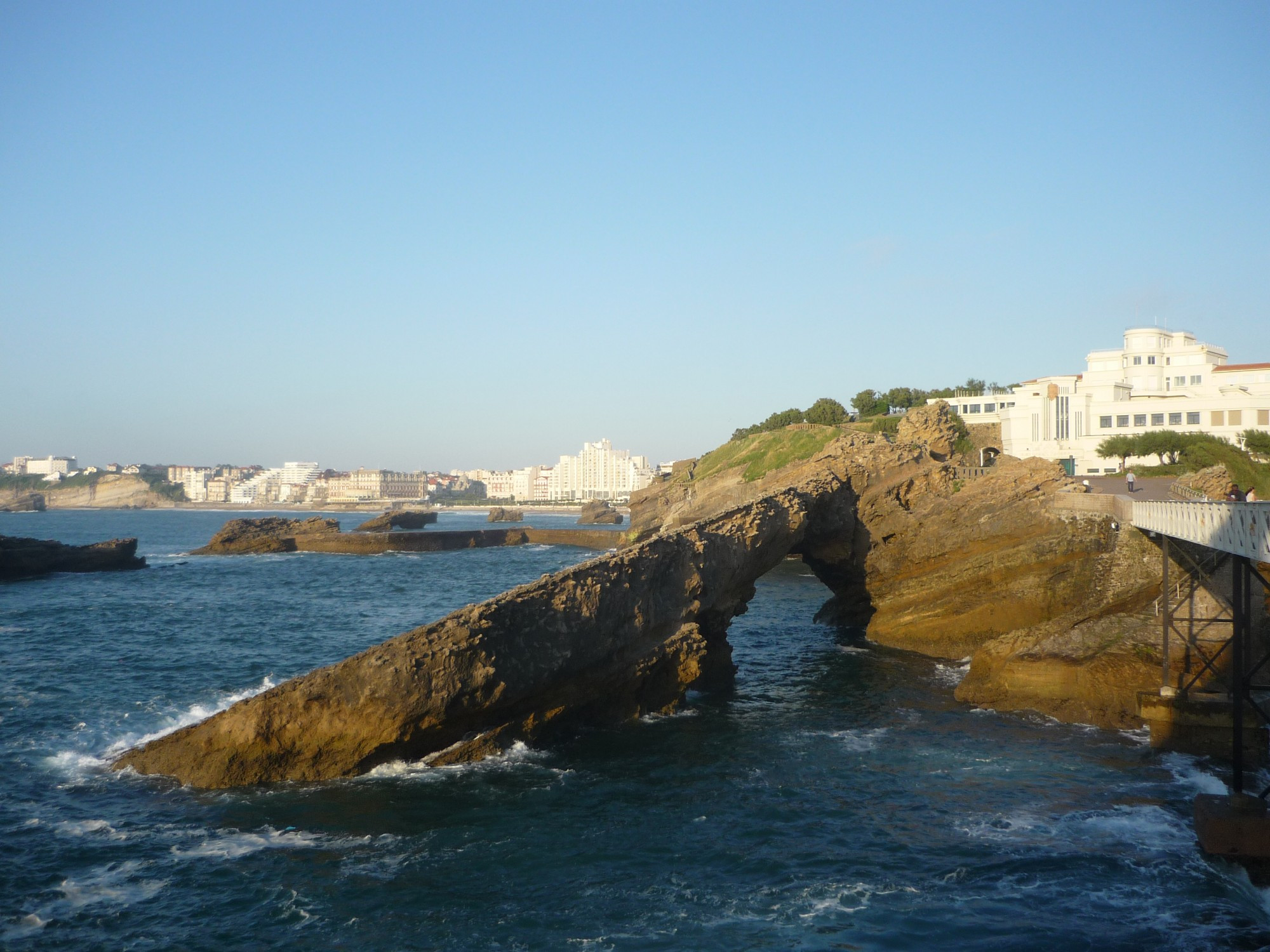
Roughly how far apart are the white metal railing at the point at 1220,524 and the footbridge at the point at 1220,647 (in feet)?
0.08

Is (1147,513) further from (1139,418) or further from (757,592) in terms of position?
(1139,418)

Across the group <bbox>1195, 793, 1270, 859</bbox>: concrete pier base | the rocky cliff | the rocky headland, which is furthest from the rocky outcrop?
the rocky cliff

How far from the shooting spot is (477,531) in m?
101

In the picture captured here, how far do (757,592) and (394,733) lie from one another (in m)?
37.8

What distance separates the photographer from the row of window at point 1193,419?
56.9 meters

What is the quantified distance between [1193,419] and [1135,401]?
3.72m

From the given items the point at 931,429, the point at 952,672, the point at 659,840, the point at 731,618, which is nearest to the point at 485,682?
the point at 659,840

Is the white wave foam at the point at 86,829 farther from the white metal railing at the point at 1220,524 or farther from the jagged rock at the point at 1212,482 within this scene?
the jagged rock at the point at 1212,482

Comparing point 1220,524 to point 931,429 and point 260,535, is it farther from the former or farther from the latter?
point 260,535

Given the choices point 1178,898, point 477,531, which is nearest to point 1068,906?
point 1178,898

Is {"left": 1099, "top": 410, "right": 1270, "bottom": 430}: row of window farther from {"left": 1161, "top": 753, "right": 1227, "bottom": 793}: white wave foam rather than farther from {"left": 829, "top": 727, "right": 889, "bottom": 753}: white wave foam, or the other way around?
{"left": 829, "top": 727, "right": 889, "bottom": 753}: white wave foam

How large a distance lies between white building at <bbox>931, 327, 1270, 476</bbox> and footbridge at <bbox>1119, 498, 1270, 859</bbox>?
38125mm

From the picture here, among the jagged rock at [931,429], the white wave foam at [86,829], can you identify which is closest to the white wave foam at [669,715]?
the white wave foam at [86,829]

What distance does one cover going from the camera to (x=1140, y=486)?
136 ft
